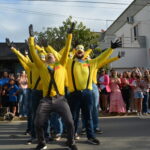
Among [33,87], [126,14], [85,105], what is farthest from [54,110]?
[126,14]

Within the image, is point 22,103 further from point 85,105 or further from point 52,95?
point 52,95

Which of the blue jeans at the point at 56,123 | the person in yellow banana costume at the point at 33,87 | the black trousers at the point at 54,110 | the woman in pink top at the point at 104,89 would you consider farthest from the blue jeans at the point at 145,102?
the black trousers at the point at 54,110

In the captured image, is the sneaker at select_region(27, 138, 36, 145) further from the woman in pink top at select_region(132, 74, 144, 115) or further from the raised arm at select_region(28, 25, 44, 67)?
the woman in pink top at select_region(132, 74, 144, 115)

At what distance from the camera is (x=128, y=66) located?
2652 centimetres

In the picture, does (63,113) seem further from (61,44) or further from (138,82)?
(61,44)

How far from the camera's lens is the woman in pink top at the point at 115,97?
1223 centimetres

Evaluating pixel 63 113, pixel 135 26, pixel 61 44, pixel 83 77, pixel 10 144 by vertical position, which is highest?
pixel 135 26

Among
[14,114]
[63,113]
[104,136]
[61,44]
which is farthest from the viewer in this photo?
[61,44]

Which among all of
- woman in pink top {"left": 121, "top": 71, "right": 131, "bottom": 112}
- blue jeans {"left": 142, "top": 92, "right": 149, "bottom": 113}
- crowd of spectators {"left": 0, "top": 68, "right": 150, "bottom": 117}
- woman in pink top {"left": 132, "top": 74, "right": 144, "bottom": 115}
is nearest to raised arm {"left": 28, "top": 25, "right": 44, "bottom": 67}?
crowd of spectators {"left": 0, "top": 68, "right": 150, "bottom": 117}

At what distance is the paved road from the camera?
22.7 ft

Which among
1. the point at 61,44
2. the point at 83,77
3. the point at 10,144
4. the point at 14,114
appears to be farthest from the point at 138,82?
the point at 61,44

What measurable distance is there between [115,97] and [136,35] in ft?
60.1

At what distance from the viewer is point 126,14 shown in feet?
101

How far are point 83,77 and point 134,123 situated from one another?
11.3ft
